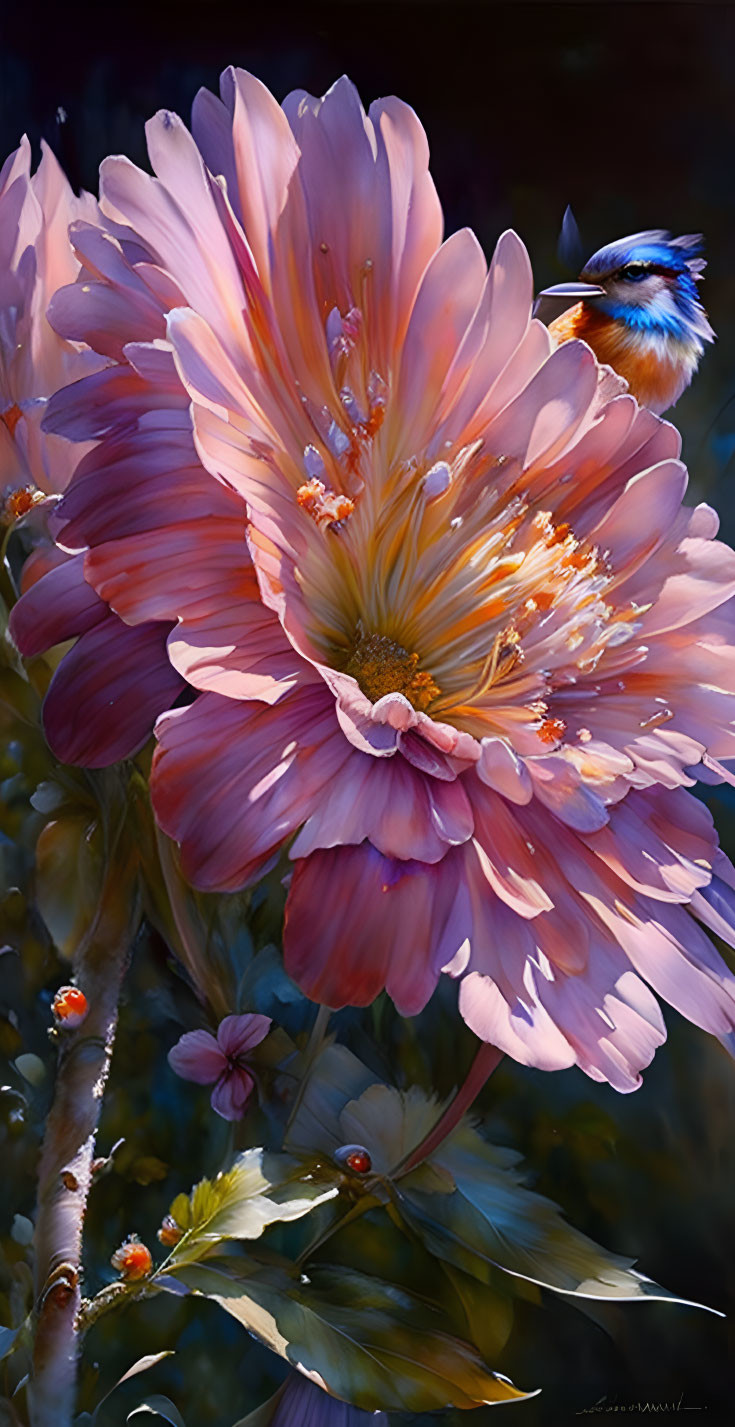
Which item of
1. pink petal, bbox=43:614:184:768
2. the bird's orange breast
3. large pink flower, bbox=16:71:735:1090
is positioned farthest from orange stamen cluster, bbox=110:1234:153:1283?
the bird's orange breast

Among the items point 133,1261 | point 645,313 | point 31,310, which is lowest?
point 133,1261

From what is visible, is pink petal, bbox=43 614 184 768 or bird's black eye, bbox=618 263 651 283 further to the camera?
bird's black eye, bbox=618 263 651 283

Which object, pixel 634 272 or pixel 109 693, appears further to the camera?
pixel 634 272

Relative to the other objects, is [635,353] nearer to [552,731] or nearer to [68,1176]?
[552,731]

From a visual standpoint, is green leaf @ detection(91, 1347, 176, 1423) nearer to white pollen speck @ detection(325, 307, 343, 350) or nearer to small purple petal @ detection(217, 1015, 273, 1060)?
small purple petal @ detection(217, 1015, 273, 1060)

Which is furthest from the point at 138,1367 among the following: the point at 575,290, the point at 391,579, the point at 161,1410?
the point at 575,290

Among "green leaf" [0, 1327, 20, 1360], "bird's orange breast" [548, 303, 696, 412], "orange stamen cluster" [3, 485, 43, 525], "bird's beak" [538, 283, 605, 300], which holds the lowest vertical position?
"green leaf" [0, 1327, 20, 1360]

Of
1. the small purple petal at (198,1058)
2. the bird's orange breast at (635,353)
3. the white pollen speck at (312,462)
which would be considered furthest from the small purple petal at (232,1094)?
the bird's orange breast at (635,353)
